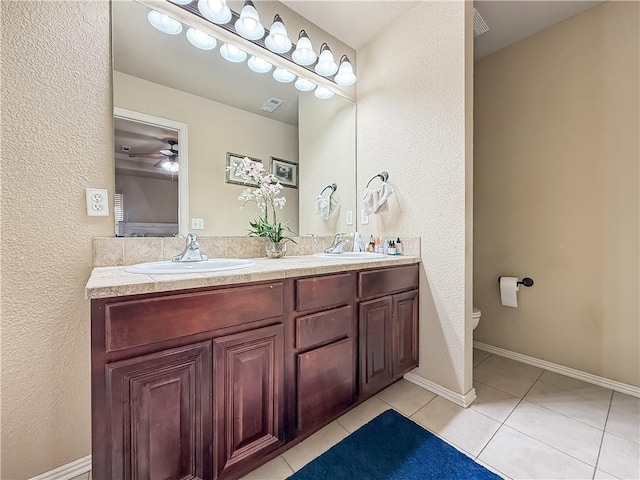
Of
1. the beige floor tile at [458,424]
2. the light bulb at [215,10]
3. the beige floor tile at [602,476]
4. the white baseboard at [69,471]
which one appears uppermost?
the light bulb at [215,10]

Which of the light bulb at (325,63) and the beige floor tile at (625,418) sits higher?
the light bulb at (325,63)

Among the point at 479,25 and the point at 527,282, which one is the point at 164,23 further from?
the point at 527,282

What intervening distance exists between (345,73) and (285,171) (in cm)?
88

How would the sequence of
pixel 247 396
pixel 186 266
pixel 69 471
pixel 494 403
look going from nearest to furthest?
pixel 247 396, pixel 69 471, pixel 186 266, pixel 494 403

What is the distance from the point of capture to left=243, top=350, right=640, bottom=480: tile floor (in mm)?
1124

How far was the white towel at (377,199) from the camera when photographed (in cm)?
186

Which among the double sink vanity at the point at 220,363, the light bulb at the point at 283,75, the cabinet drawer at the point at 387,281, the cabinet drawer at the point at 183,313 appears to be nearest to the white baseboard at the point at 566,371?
the cabinet drawer at the point at 387,281

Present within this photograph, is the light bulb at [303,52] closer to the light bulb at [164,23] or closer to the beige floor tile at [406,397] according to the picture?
the light bulb at [164,23]

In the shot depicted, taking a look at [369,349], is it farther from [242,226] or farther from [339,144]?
[339,144]

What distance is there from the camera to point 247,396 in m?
0.98

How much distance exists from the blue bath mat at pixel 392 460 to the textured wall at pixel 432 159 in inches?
18.8

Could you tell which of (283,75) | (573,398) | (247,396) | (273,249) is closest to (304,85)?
(283,75)

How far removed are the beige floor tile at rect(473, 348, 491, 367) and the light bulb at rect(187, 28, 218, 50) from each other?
9.11 feet

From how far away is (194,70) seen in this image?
148cm
